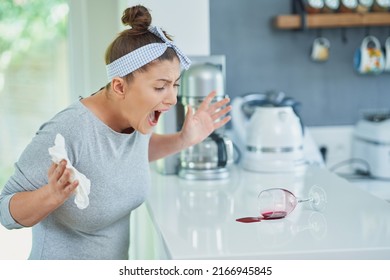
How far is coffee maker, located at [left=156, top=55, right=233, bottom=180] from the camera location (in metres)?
1.77

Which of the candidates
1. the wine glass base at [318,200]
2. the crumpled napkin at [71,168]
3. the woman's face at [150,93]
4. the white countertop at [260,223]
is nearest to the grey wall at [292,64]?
the white countertop at [260,223]

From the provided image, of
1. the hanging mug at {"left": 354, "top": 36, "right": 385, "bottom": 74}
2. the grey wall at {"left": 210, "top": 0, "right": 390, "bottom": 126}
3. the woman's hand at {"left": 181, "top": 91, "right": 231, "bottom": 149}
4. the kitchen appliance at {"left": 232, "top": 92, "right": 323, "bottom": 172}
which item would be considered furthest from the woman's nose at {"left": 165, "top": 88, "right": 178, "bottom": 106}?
the hanging mug at {"left": 354, "top": 36, "right": 385, "bottom": 74}

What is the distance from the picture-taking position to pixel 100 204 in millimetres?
1239

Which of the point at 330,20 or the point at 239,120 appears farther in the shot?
the point at 330,20

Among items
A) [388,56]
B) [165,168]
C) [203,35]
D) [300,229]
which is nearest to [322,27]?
[388,56]

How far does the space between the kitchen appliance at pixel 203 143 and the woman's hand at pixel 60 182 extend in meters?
0.77

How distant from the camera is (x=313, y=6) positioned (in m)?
2.20

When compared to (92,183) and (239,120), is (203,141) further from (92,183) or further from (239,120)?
(92,183)

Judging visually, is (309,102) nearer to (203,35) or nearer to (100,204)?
(203,35)

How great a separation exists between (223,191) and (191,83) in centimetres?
34

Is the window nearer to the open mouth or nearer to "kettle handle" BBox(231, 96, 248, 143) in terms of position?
"kettle handle" BBox(231, 96, 248, 143)

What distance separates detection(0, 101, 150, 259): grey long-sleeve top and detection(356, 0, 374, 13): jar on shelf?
1.21m

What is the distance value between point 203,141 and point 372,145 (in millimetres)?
707

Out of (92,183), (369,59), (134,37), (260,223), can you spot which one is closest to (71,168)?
(92,183)
